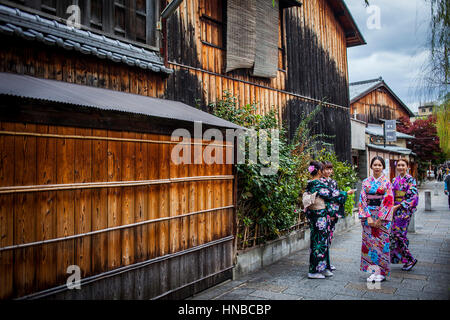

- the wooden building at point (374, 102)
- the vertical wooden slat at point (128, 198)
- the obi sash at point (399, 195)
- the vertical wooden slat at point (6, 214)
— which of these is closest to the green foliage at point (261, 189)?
the obi sash at point (399, 195)

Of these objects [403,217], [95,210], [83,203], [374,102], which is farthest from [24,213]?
[374,102]

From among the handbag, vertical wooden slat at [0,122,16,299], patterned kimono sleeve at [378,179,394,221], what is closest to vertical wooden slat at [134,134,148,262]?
vertical wooden slat at [0,122,16,299]

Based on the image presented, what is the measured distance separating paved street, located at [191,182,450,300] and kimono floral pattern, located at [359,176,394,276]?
356 mm

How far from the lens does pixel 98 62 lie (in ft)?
16.6

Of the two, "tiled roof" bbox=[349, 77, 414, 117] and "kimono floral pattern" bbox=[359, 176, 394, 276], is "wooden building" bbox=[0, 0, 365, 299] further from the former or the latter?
"tiled roof" bbox=[349, 77, 414, 117]

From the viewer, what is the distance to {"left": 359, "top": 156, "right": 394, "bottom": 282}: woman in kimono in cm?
554

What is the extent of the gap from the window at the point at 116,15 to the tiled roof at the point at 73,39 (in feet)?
0.60

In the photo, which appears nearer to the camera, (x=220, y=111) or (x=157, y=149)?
(x=157, y=149)

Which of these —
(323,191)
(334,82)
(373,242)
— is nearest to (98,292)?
(323,191)

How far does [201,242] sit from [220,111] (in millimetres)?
3084

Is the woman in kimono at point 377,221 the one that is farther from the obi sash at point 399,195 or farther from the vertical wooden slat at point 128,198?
the vertical wooden slat at point 128,198

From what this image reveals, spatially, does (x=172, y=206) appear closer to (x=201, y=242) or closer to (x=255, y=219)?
(x=201, y=242)
